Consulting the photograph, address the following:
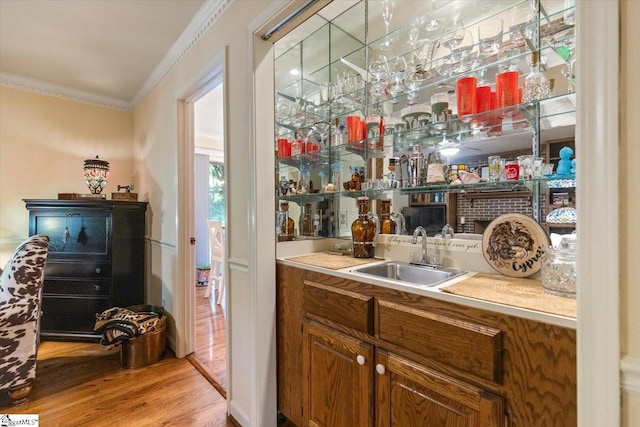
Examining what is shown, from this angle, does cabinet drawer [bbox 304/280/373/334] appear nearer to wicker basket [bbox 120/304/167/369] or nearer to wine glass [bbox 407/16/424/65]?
wine glass [bbox 407/16/424/65]

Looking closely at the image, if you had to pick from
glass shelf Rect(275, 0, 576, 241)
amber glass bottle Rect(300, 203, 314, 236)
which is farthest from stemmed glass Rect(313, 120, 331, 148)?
amber glass bottle Rect(300, 203, 314, 236)

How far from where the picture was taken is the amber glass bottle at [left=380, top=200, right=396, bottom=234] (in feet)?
5.66

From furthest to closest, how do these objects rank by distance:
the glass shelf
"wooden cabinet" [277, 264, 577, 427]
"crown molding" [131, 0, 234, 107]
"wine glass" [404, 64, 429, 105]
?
"crown molding" [131, 0, 234, 107] → "wine glass" [404, 64, 429, 105] → the glass shelf → "wooden cabinet" [277, 264, 577, 427]

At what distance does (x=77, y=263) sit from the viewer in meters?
2.66

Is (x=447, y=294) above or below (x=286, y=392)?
above

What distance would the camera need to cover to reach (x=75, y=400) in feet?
5.99

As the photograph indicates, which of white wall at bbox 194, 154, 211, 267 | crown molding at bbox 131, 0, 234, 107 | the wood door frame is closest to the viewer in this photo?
crown molding at bbox 131, 0, 234, 107

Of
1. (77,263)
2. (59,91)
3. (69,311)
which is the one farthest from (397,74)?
(59,91)

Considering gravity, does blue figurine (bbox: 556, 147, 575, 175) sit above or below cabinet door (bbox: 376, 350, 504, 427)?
above

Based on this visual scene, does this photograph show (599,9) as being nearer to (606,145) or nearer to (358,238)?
(606,145)

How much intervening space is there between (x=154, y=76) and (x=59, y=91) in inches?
48.2

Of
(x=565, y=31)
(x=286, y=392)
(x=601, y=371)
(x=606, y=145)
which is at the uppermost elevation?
(x=565, y=31)

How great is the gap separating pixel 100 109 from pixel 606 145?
4.33 m

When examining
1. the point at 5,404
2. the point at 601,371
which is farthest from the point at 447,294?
the point at 5,404
